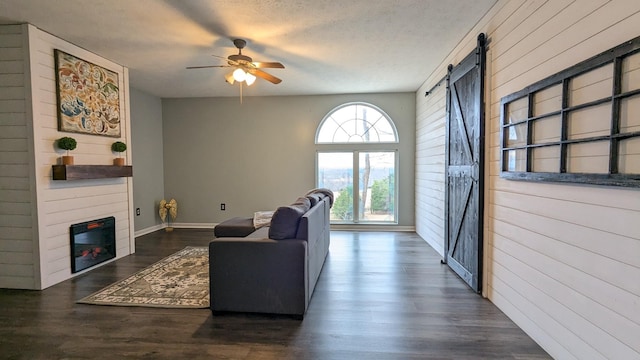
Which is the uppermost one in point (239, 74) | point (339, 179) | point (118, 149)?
point (239, 74)

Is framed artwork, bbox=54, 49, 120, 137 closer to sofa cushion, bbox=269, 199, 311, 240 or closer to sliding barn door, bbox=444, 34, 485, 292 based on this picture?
sofa cushion, bbox=269, 199, 311, 240

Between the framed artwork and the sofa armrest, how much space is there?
259cm

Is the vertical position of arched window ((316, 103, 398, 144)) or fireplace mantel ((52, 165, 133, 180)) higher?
arched window ((316, 103, 398, 144))

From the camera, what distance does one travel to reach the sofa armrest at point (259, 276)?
249 centimetres

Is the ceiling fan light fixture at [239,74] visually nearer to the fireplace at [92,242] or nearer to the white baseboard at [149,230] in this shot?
the fireplace at [92,242]

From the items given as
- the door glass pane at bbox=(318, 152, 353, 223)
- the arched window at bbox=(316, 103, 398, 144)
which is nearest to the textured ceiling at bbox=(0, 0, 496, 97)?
the arched window at bbox=(316, 103, 398, 144)

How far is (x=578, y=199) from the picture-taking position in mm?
1746

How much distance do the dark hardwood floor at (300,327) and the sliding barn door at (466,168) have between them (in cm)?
35

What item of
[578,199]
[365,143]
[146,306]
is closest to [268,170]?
[365,143]

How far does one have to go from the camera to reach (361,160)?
6.05 meters

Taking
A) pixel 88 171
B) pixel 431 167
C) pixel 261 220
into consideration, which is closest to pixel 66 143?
pixel 88 171

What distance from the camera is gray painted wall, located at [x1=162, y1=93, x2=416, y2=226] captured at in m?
6.05

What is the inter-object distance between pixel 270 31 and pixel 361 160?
3398mm

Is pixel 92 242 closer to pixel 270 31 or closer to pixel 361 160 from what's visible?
pixel 270 31
